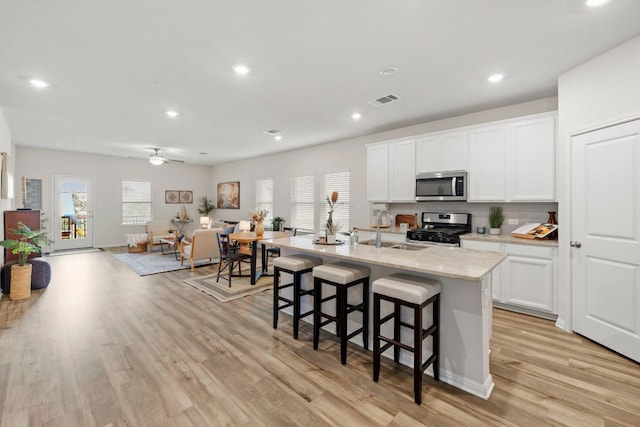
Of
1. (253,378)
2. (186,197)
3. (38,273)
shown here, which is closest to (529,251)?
(253,378)

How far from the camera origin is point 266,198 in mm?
8172

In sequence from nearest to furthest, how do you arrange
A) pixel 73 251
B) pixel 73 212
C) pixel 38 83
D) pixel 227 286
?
pixel 38 83 → pixel 227 286 → pixel 73 251 → pixel 73 212

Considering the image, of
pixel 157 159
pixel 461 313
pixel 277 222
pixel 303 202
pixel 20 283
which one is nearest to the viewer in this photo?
pixel 461 313

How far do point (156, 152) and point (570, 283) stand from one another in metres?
8.42

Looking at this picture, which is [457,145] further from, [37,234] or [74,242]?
[74,242]

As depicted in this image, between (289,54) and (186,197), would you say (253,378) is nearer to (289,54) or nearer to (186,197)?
(289,54)

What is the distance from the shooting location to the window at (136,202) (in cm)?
866

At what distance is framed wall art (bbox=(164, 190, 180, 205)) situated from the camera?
9.36 meters

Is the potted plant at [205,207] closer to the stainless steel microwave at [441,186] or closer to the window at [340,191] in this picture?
the window at [340,191]

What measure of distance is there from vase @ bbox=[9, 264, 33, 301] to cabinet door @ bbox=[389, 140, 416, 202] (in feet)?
17.9

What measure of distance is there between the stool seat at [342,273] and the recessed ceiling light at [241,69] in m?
2.12

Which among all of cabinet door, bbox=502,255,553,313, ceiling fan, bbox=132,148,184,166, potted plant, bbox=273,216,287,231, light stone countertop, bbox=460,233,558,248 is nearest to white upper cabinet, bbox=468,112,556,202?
light stone countertop, bbox=460,233,558,248

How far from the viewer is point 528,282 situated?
335cm

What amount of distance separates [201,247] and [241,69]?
12.8 feet
